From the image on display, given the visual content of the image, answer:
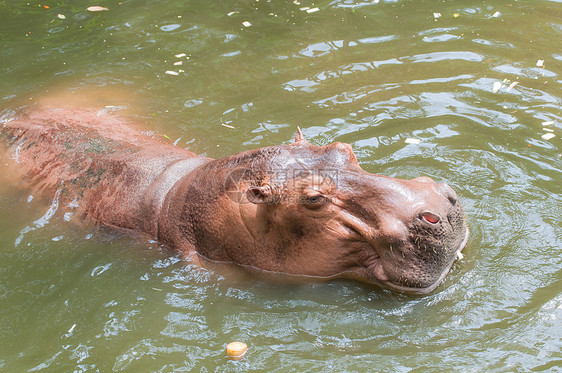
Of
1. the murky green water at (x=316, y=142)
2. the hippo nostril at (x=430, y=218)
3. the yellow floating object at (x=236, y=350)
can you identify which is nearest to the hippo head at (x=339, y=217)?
the hippo nostril at (x=430, y=218)

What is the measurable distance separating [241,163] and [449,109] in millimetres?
3368

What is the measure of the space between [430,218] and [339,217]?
671mm

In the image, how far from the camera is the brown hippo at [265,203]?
13.5ft

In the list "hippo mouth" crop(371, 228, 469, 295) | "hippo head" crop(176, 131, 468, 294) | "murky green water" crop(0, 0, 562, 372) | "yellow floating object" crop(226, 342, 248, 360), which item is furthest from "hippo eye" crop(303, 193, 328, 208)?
"yellow floating object" crop(226, 342, 248, 360)

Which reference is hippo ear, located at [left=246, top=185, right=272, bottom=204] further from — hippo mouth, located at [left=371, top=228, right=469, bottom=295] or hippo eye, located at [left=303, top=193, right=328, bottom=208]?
hippo mouth, located at [left=371, top=228, right=469, bottom=295]

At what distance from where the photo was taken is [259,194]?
4.34m

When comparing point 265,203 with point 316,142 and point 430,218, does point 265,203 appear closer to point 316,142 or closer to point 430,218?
point 430,218

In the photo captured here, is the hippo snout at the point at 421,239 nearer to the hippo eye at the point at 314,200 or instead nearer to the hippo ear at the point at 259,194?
the hippo eye at the point at 314,200

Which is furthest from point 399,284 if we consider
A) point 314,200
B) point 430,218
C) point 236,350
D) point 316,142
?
point 316,142

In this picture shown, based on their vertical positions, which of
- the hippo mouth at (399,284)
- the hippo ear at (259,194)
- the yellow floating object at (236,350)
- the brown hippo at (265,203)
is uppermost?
the hippo ear at (259,194)

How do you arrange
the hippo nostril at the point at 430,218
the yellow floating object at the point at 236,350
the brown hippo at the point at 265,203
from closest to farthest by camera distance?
the hippo nostril at the point at 430,218 < the brown hippo at the point at 265,203 < the yellow floating object at the point at 236,350

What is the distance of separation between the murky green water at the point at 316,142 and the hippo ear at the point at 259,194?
916mm

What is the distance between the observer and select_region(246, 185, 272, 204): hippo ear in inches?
169

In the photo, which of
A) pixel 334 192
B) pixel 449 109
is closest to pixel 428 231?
pixel 334 192
